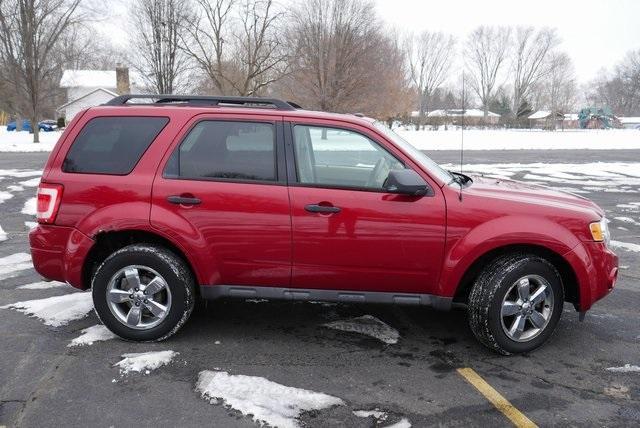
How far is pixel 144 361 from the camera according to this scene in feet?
12.1

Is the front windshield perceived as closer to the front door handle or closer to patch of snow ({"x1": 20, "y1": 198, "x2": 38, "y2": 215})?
the front door handle

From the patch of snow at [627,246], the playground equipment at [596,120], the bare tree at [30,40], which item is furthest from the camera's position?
the playground equipment at [596,120]

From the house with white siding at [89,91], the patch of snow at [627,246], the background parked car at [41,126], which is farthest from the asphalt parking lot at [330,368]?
the house with white siding at [89,91]

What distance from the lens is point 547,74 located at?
97188 mm

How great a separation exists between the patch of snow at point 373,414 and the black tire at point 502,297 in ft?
3.77

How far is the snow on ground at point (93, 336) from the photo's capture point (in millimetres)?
3994

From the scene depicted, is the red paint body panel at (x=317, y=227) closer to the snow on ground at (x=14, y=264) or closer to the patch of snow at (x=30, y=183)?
the snow on ground at (x=14, y=264)

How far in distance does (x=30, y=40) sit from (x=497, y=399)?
33404mm

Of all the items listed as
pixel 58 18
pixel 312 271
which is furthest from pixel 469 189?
pixel 58 18

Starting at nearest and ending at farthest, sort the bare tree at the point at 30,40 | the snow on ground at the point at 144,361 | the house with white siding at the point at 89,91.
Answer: the snow on ground at the point at 144,361, the bare tree at the point at 30,40, the house with white siding at the point at 89,91

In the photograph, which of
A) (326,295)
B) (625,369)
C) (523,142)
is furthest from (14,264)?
(523,142)

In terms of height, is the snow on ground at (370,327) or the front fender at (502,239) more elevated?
the front fender at (502,239)

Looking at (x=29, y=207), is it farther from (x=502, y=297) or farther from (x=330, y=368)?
(x=502, y=297)

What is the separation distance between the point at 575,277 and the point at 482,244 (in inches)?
30.5
